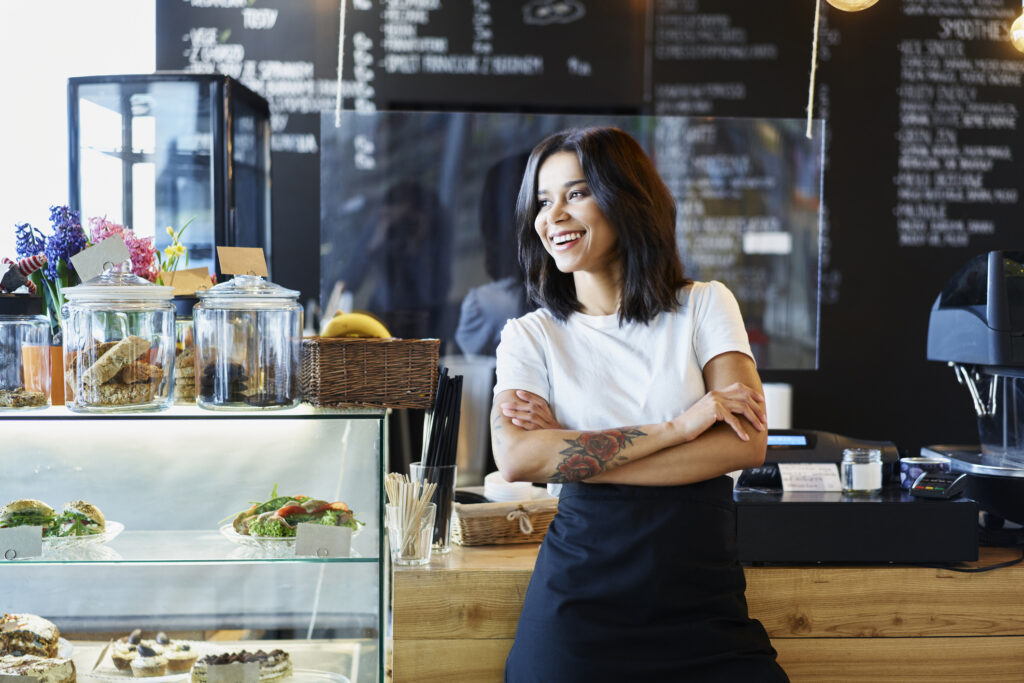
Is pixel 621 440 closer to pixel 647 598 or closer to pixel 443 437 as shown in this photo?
pixel 647 598

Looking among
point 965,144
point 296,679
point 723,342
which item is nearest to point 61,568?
point 296,679

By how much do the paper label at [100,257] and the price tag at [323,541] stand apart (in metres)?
0.57

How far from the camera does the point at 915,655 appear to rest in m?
1.68

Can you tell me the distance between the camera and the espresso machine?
1890 millimetres

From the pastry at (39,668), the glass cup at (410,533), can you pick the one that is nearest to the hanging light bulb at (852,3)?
the glass cup at (410,533)

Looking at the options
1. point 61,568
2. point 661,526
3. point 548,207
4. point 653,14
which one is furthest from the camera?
point 653,14

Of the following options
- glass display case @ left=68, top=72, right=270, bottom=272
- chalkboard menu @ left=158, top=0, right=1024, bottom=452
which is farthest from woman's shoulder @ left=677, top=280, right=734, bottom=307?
chalkboard menu @ left=158, top=0, right=1024, bottom=452

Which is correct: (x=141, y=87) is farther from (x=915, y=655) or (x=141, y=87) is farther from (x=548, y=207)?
(x=915, y=655)

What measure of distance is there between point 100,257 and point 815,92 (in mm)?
3128

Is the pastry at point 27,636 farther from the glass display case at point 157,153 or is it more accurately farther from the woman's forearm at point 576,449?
the glass display case at point 157,153

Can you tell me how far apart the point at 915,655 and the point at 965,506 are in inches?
11.4

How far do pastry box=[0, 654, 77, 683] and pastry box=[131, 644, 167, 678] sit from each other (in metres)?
0.10

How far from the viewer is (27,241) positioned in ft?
5.67

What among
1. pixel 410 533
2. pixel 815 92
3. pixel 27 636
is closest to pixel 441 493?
pixel 410 533
